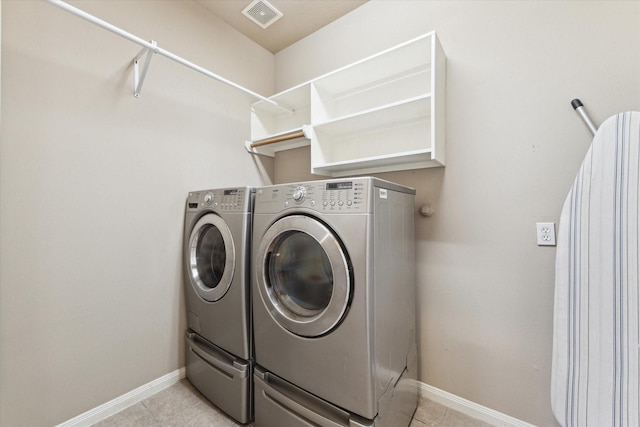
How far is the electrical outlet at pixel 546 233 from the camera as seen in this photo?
128cm

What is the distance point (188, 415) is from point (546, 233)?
2.19 meters

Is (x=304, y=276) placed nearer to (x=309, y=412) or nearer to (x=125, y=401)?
(x=309, y=412)

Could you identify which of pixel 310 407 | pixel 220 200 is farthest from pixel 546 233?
pixel 220 200

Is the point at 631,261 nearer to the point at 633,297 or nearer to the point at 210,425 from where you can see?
the point at 633,297

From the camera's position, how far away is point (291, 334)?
1.21 m

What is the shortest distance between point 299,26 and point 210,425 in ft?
9.47

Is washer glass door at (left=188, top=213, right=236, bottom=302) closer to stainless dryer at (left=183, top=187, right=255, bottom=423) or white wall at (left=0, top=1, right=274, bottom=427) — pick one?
stainless dryer at (left=183, top=187, right=255, bottom=423)

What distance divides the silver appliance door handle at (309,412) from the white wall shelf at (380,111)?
1.30 metres

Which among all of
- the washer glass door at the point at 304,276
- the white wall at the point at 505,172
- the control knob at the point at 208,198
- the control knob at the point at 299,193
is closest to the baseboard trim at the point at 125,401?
the washer glass door at the point at 304,276

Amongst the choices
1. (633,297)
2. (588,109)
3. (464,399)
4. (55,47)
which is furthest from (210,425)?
(588,109)

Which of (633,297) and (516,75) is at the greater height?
(516,75)

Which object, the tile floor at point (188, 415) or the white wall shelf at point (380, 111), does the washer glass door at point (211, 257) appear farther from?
the white wall shelf at point (380, 111)

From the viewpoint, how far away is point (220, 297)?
1506 millimetres

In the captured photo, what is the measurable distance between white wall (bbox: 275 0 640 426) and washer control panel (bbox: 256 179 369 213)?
Answer: 2.66ft
